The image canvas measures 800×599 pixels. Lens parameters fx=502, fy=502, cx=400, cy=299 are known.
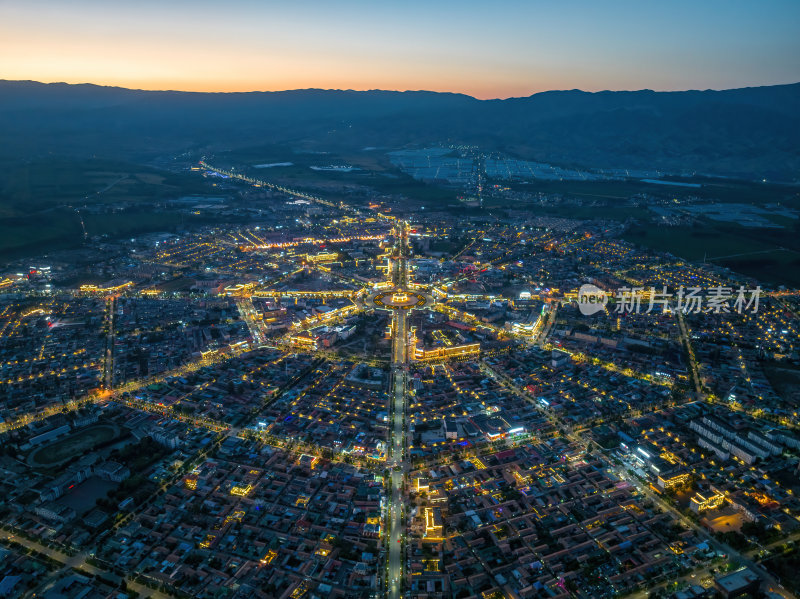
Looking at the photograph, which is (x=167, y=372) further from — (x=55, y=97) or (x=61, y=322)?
(x=55, y=97)

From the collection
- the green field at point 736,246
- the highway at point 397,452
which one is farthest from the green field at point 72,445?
the green field at point 736,246

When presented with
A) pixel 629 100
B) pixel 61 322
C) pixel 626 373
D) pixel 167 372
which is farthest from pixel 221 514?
pixel 629 100

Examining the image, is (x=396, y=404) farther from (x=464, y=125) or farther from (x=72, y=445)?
(x=464, y=125)

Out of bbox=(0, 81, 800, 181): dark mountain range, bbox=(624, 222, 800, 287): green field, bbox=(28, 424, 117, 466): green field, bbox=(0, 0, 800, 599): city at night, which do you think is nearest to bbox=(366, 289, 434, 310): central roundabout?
bbox=(0, 0, 800, 599): city at night

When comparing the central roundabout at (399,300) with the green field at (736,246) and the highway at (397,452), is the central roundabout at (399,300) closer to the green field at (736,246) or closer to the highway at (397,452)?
the highway at (397,452)

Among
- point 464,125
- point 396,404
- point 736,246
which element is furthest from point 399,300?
point 464,125

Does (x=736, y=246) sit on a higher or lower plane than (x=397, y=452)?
higher

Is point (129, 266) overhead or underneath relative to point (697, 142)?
underneath
